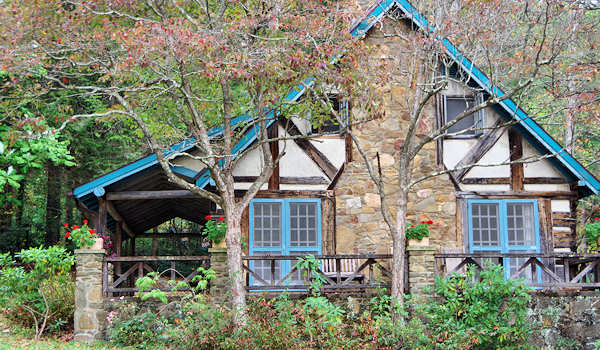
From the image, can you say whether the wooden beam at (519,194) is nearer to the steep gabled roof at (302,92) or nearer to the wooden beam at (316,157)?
the steep gabled roof at (302,92)

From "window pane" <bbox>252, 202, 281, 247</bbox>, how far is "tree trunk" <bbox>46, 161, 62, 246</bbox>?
32.3 feet

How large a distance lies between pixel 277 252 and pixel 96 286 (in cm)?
386

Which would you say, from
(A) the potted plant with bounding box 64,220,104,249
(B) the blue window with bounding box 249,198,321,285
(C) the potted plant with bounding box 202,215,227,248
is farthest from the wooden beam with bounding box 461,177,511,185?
(A) the potted plant with bounding box 64,220,104,249

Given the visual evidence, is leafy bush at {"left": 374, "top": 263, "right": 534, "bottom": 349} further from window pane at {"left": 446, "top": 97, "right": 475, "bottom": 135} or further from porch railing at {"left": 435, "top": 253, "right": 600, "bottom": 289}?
window pane at {"left": 446, "top": 97, "right": 475, "bottom": 135}

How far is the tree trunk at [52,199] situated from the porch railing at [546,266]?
13267 mm

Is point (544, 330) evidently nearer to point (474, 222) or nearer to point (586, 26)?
point (474, 222)

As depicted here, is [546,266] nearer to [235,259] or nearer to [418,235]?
[418,235]

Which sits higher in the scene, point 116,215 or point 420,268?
point 116,215

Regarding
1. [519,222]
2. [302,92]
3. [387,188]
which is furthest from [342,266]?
[519,222]

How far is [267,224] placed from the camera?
14.2 metres

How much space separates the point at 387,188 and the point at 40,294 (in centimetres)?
754

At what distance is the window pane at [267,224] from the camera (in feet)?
46.4

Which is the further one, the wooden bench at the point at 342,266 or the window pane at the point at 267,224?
the window pane at the point at 267,224

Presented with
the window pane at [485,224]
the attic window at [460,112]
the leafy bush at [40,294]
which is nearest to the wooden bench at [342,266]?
the window pane at [485,224]
